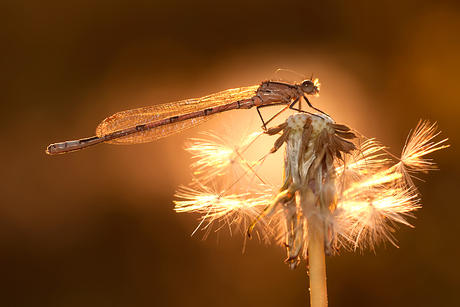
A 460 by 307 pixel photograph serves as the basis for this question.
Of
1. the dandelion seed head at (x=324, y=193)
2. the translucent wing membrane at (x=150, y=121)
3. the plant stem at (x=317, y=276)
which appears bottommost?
the plant stem at (x=317, y=276)

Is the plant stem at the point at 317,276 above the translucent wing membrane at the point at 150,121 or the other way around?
the other way around

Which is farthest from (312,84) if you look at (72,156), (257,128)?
(72,156)

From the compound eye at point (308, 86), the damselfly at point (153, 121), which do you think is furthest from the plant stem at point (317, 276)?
the damselfly at point (153, 121)

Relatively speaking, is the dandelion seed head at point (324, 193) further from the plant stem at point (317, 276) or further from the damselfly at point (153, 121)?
the damselfly at point (153, 121)

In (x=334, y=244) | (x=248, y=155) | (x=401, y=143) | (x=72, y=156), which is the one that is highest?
(x=401, y=143)

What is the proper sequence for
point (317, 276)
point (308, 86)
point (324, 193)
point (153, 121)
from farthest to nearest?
point (153, 121) < point (308, 86) < point (324, 193) < point (317, 276)

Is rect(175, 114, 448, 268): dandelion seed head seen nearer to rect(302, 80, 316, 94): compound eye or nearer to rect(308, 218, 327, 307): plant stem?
rect(308, 218, 327, 307): plant stem

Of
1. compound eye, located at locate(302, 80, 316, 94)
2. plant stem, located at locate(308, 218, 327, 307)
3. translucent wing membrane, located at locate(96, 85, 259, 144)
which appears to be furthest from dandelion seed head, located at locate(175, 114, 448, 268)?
translucent wing membrane, located at locate(96, 85, 259, 144)

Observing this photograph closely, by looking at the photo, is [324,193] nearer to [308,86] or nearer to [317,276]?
[317,276]

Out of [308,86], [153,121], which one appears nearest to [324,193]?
[308,86]

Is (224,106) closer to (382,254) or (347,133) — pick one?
(347,133)

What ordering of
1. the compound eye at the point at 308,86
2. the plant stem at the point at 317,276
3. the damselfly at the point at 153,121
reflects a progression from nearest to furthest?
the plant stem at the point at 317,276, the compound eye at the point at 308,86, the damselfly at the point at 153,121
